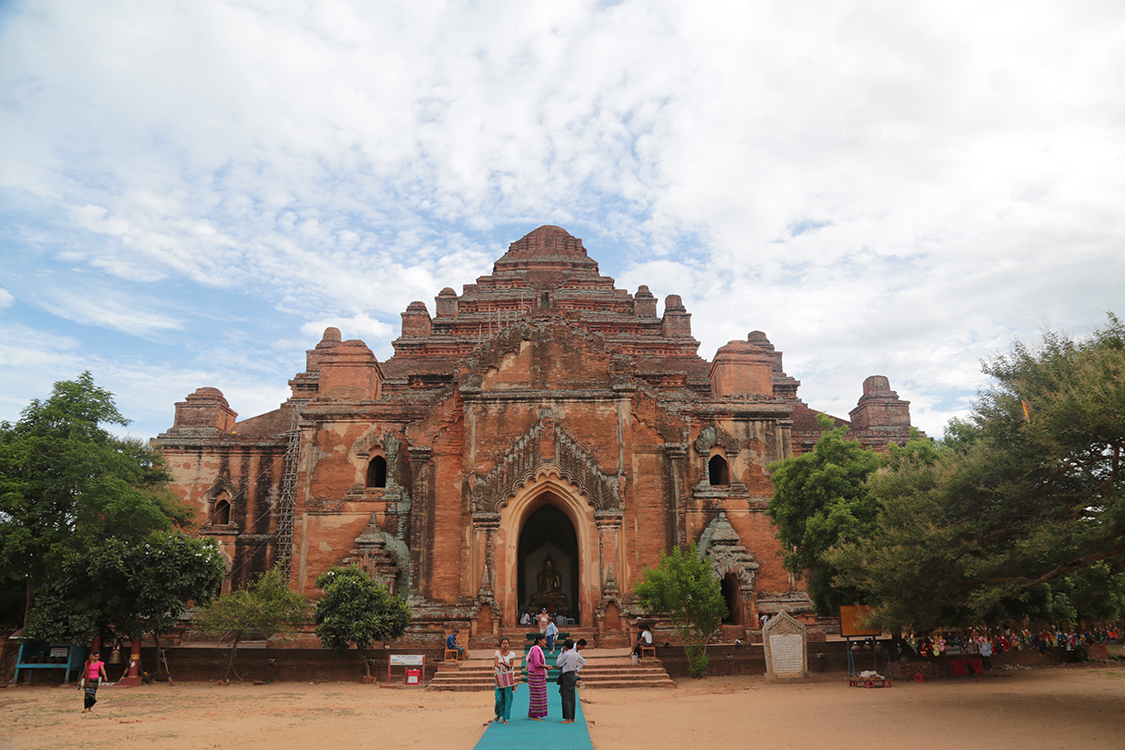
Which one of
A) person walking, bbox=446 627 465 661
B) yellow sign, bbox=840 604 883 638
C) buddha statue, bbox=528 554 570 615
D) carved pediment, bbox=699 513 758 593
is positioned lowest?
person walking, bbox=446 627 465 661

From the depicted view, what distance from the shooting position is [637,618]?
70.8 ft

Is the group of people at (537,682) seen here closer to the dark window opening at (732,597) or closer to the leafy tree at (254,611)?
the leafy tree at (254,611)

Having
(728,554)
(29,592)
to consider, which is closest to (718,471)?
(728,554)

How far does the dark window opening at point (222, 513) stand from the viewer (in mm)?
30109

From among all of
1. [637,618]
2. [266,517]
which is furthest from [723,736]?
[266,517]

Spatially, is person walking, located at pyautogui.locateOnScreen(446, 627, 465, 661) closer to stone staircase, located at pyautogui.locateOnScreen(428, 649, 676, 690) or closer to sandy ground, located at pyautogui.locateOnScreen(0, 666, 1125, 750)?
stone staircase, located at pyautogui.locateOnScreen(428, 649, 676, 690)

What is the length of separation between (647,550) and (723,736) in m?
11.0

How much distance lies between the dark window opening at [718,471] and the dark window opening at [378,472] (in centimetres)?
1117

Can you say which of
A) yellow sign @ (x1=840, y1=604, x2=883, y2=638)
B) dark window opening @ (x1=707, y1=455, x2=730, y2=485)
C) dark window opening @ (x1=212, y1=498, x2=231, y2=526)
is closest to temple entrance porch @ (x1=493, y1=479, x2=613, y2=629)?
dark window opening @ (x1=707, y1=455, x2=730, y2=485)

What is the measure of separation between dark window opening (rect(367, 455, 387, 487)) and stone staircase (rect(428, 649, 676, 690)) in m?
8.79

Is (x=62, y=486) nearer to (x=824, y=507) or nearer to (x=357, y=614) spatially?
(x=357, y=614)

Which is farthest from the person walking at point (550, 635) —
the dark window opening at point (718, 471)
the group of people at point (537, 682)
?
the dark window opening at point (718, 471)

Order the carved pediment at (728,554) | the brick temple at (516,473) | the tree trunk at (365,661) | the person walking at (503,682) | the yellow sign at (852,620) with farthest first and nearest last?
the carved pediment at (728,554)
the brick temple at (516,473)
the tree trunk at (365,661)
the yellow sign at (852,620)
the person walking at (503,682)

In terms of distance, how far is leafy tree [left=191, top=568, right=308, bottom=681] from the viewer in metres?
19.4
